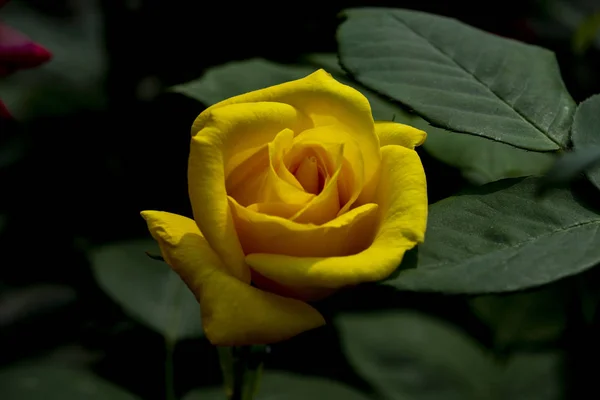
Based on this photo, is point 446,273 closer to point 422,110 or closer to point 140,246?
point 422,110

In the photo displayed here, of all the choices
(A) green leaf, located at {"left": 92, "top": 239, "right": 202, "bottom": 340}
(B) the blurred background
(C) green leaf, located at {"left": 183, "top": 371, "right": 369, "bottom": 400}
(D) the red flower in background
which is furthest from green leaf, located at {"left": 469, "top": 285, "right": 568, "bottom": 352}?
(D) the red flower in background

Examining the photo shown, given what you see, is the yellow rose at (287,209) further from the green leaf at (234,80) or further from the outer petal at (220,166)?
the green leaf at (234,80)

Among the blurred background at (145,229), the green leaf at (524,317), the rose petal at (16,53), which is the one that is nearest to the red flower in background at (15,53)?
the rose petal at (16,53)

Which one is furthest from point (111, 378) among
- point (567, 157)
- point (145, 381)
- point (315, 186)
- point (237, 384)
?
point (567, 157)

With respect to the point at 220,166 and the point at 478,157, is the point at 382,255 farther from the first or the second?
the point at 478,157

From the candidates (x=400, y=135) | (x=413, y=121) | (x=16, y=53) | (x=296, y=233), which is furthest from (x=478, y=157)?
(x=16, y=53)

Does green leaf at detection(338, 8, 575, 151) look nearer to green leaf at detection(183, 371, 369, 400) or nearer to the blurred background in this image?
the blurred background
